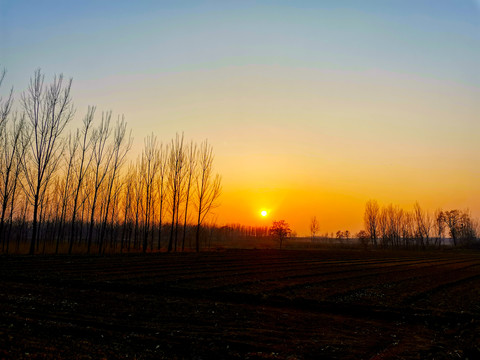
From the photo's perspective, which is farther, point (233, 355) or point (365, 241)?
point (365, 241)

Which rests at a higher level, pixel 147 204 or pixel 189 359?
pixel 147 204

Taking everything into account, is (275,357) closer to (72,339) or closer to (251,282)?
(72,339)

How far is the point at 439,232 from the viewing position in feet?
405

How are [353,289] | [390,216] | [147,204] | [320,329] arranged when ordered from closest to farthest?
[320,329], [353,289], [147,204], [390,216]

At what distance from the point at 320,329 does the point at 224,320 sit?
11.5 ft

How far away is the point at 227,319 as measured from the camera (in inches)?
484

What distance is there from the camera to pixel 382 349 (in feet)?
31.4

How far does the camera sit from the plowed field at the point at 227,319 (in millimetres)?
8688

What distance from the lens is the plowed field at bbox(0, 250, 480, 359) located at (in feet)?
28.5

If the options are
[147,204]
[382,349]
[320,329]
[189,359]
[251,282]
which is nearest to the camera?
[189,359]

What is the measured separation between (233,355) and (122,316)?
5.38 m

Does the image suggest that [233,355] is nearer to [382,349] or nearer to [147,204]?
[382,349]

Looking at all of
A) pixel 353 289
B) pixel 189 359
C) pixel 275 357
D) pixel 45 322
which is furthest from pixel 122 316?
pixel 353 289

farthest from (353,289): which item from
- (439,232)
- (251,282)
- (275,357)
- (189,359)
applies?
(439,232)
